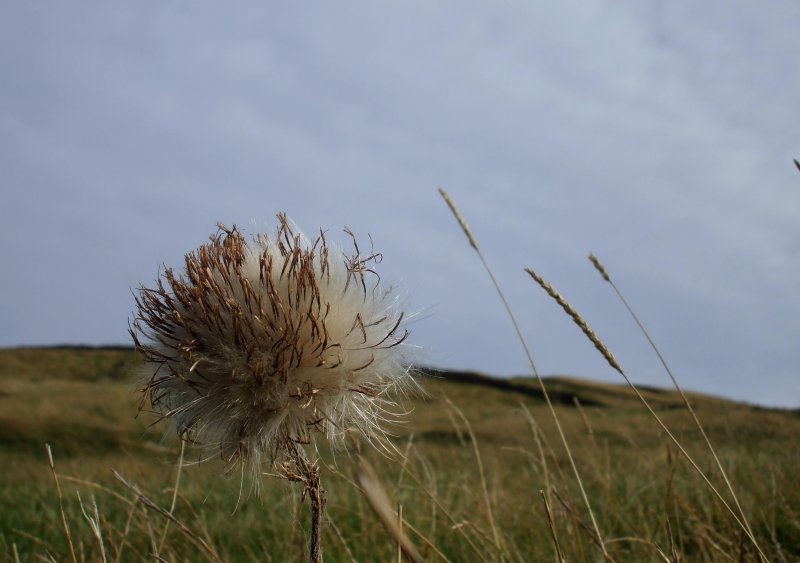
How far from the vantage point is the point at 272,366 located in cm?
177

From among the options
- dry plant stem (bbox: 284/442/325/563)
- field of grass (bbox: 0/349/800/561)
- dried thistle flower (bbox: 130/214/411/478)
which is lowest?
field of grass (bbox: 0/349/800/561)

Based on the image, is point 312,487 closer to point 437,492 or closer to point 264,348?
point 264,348

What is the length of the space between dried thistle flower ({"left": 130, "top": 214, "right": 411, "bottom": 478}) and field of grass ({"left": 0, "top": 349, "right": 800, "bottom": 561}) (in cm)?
16

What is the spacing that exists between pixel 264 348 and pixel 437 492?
3894mm

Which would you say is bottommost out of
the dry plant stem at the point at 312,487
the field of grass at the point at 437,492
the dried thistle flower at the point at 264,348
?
the field of grass at the point at 437,492

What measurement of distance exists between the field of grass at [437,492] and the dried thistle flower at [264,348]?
6.3 inches

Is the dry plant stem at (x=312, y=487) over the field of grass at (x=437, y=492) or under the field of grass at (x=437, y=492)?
over

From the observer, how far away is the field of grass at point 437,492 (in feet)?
10.1

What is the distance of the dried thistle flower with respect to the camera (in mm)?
1761

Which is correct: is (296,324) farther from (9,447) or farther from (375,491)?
(9,447)

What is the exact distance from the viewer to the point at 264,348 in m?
1.78

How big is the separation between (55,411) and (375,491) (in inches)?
679

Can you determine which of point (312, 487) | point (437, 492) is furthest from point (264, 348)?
point (437, 492)

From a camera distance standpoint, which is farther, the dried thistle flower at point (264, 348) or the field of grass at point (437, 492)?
the field of grass at point (437, 492)
